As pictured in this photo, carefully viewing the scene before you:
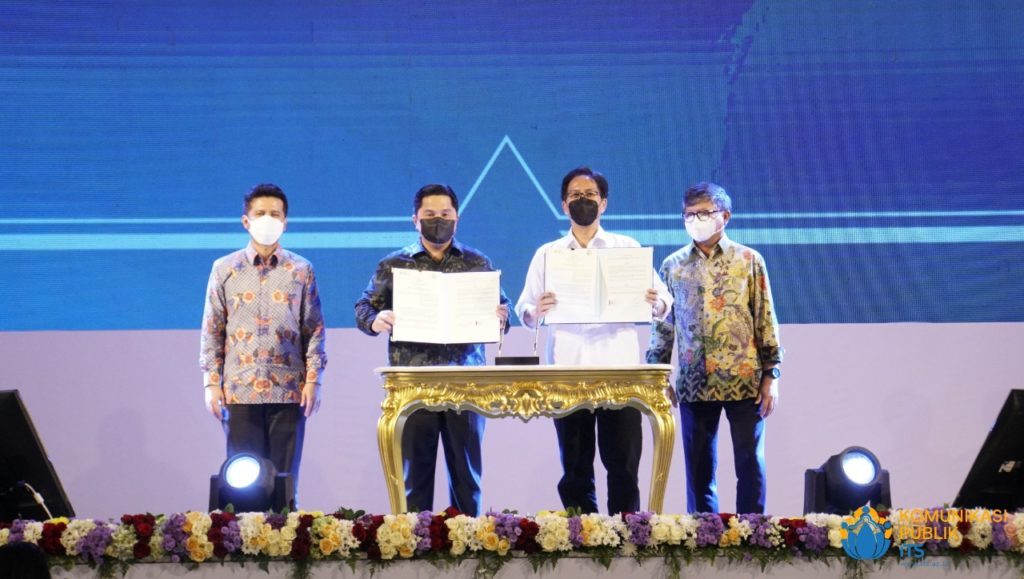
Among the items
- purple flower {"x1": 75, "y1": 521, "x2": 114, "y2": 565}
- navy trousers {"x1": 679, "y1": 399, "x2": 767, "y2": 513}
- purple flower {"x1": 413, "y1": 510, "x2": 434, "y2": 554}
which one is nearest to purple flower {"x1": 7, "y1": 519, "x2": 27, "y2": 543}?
purple flower {"x1": 75, "y1": 521, "x2": 114, "y2": 565}

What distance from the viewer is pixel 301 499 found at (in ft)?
17.7

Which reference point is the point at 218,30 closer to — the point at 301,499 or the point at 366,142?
the point at 366,142

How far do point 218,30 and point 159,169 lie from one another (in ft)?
2.41

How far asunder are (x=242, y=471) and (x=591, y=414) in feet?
4.29

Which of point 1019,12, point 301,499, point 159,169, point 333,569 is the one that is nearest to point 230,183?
point 159,169

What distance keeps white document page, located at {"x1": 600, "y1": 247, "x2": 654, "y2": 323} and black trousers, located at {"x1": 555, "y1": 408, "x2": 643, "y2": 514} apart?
409 mm

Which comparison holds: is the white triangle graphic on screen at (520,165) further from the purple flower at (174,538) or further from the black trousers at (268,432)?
the purple flower at (174,538)

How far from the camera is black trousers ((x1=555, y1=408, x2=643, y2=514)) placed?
4.05 meters

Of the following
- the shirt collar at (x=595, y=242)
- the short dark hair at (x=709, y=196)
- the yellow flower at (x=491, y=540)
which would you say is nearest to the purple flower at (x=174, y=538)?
the yellow flower at (x=491, y=540)

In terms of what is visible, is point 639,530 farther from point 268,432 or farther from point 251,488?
point 268,432

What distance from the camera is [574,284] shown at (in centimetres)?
387

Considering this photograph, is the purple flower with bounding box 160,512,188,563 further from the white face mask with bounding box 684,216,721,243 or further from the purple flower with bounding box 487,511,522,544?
the white face mask with bounding box 684,216,721,243

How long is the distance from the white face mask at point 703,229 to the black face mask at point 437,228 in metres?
0.95

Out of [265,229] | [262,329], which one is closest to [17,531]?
[262,329]
